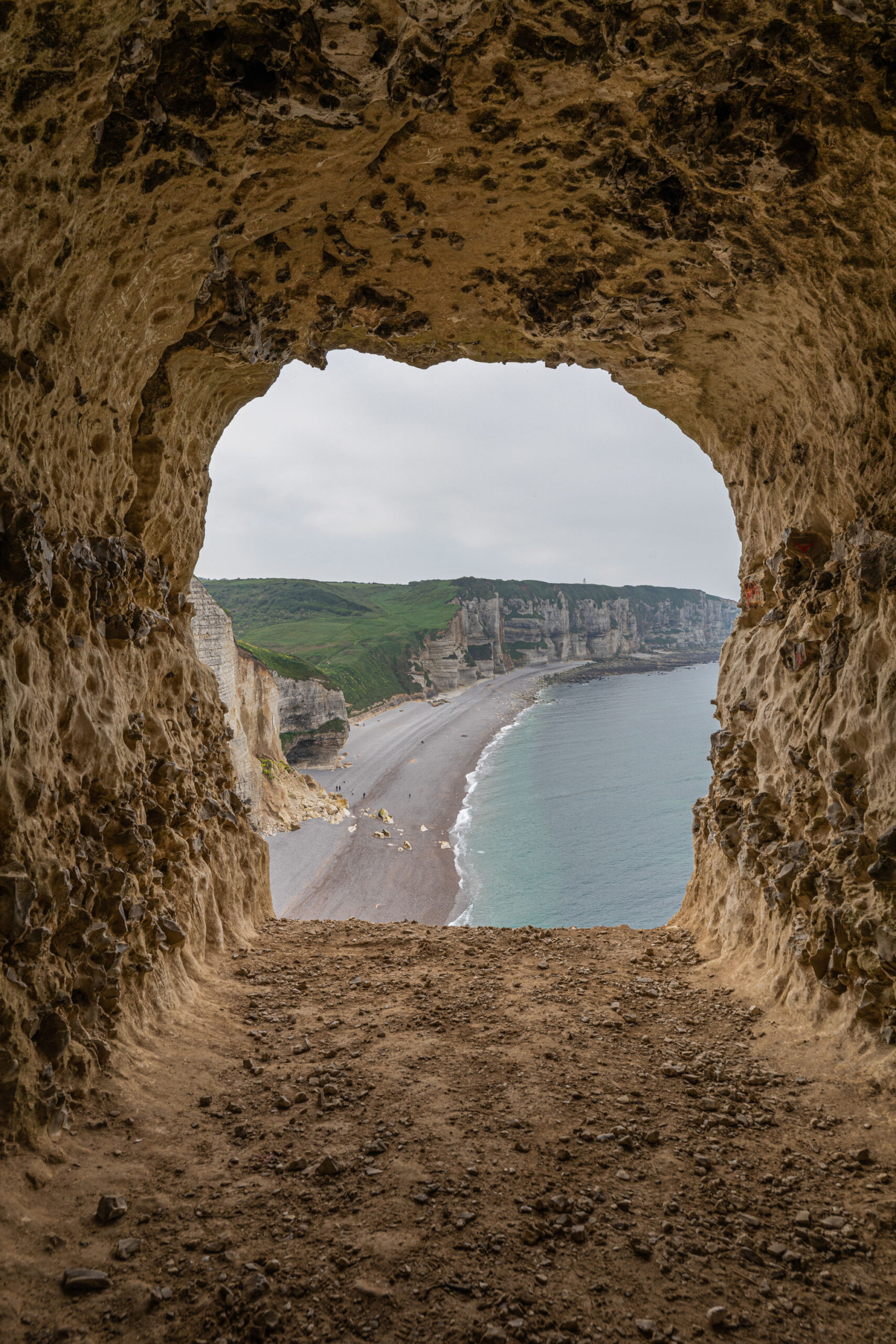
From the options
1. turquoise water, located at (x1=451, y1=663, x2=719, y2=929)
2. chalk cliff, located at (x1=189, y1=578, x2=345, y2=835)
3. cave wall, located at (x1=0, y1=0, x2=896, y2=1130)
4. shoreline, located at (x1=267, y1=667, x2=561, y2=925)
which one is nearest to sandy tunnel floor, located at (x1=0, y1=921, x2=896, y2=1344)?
cave wall, located at (x1=0, y1=0, x2=896, y2=1130)

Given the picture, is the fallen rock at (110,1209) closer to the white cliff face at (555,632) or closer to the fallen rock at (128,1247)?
the fallen rock at (128,1247)

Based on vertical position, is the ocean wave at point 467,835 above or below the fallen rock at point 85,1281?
below

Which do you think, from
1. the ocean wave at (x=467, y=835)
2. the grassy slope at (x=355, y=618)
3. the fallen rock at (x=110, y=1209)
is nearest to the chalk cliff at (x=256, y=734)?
the ocean wave at (x=467, y=835)

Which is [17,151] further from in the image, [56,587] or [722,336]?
[722,336]

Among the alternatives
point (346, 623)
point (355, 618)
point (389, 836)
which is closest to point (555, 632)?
point (355, 618)

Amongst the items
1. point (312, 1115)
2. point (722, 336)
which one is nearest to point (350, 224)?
point (722, 336)

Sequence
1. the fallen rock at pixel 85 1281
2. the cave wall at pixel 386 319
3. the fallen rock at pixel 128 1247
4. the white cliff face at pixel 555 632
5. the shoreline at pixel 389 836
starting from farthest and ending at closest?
the white cliff face at pixel 555 632 < the shoreline at pixel 389 836 < the cave wall at pixel 386 319 < the fallen rock at pixel 128 1247 < the fallen rock at pixel 85 1281
